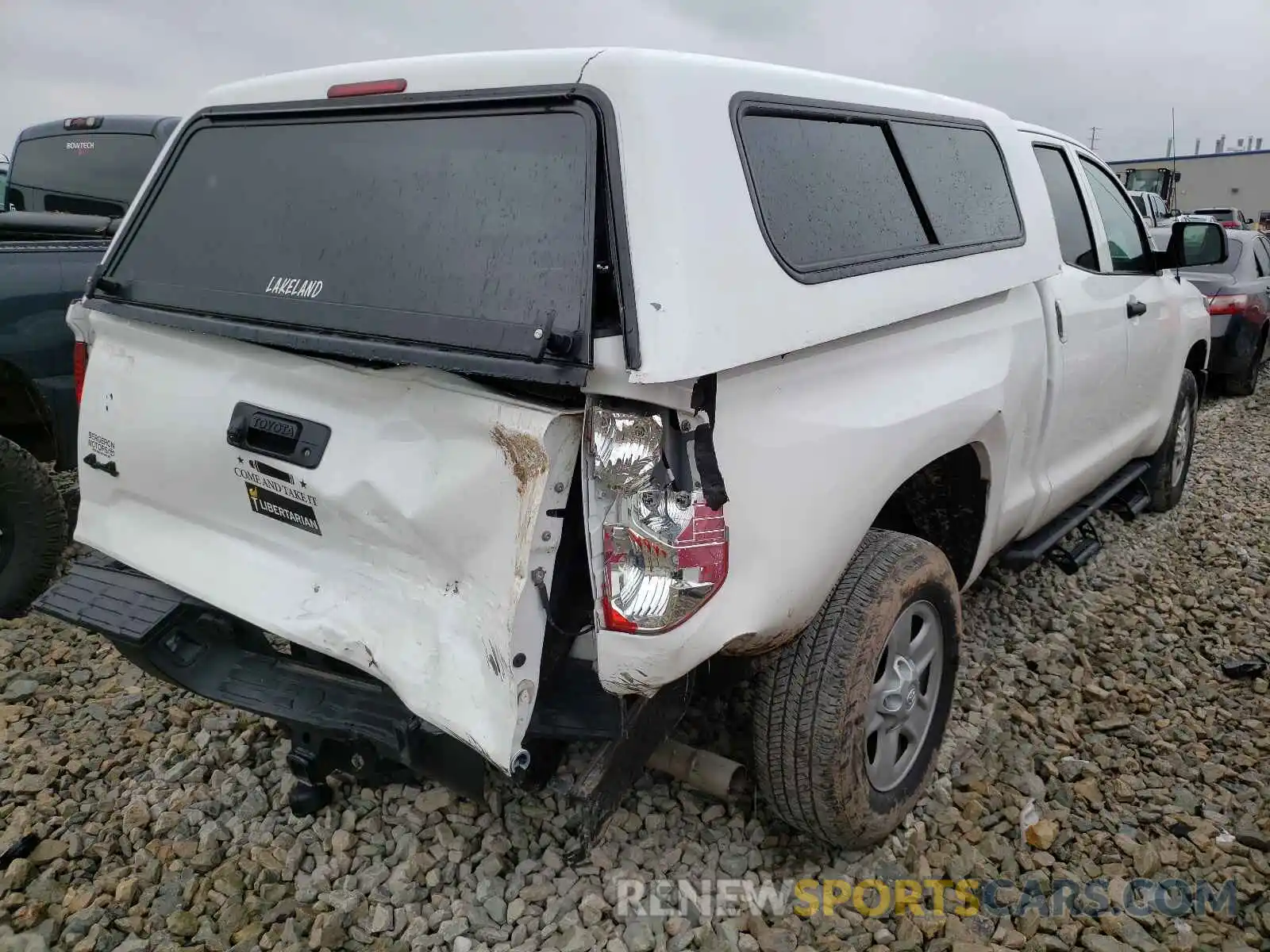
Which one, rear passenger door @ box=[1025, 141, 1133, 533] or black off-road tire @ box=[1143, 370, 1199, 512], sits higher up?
rear passenger door @ box=[1025, 141, 1133, 533]

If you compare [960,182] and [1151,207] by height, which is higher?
[960,182]

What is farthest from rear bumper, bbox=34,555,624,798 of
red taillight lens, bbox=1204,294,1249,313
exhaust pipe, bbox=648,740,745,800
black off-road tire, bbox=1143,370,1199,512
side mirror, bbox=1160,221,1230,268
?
red taillight lens, bbox=1204,294,1249,313

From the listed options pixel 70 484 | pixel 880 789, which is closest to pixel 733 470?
pixel 880 789

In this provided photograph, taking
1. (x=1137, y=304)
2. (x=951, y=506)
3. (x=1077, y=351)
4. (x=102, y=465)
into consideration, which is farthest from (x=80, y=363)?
(x=1137, y=304)

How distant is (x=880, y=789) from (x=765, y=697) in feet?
1.72

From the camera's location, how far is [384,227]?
2135 millimetres

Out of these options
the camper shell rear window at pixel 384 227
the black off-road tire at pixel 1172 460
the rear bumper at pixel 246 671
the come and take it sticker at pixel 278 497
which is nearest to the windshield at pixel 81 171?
the camper shell rear window at pixel 384 227

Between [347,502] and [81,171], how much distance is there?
17.5 feet

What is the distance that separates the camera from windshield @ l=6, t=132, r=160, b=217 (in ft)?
18.8

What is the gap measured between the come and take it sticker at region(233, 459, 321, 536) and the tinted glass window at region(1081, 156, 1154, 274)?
132 inches

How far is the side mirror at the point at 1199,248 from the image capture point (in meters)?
4.07

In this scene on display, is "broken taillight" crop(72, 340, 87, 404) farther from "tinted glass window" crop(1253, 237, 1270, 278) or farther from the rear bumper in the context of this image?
"tinted glass window" crop(1253, 237, 1270, 278)

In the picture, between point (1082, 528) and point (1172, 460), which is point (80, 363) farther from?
point (1172, 460)

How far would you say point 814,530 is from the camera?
2021 millimetres
